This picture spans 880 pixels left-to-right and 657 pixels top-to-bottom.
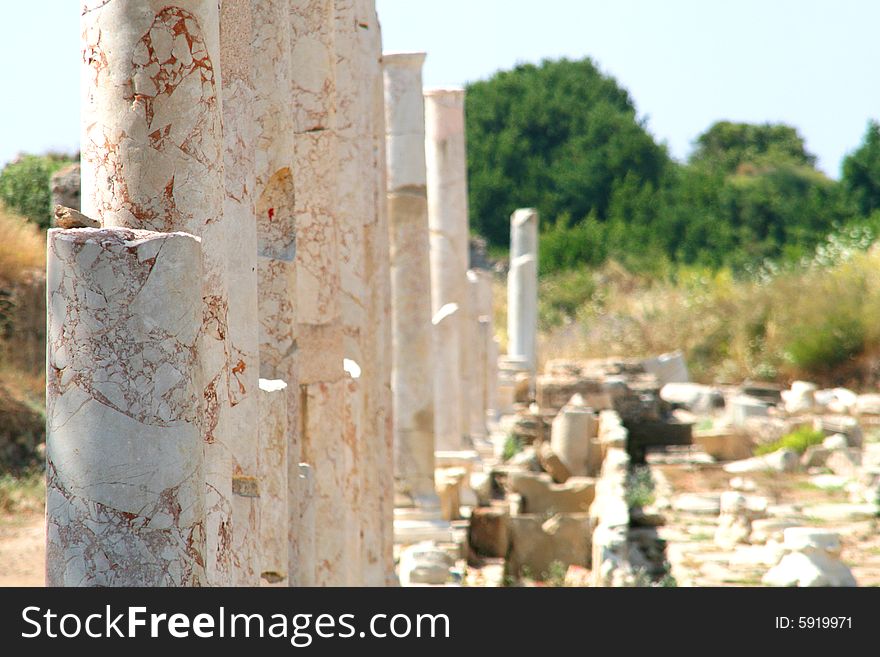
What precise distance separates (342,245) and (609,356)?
19.2 meters

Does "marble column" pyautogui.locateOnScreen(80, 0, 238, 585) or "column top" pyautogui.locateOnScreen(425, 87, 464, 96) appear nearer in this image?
"marble column" pyautogui.locateOnScreen(80, 0, 238, 585)

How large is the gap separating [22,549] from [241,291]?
605 cm

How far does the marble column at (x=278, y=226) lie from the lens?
4445mm

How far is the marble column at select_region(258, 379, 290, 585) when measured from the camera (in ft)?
14.2

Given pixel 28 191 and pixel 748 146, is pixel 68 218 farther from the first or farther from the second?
pixel 748 146

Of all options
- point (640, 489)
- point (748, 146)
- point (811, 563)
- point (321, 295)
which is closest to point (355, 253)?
point (321, 295)

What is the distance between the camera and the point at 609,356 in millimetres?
24938

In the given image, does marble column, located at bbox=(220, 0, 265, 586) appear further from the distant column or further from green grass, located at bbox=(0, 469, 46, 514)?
the distant column

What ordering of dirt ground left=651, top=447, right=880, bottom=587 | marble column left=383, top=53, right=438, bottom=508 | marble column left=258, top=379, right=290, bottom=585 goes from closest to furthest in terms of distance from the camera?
marble column left=258, top=379, right=290, bottom=585
dirt ground left=651, top=447, right=880, bottom=587
marble column left=383, top=53, right=438, bottom=508

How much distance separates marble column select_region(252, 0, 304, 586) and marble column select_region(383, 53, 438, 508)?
4138 millimetres

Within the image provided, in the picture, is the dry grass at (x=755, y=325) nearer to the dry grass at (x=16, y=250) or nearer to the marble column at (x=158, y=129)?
the dry grass at (x=16, y=250)

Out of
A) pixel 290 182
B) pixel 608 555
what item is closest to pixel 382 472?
pixel 608 555

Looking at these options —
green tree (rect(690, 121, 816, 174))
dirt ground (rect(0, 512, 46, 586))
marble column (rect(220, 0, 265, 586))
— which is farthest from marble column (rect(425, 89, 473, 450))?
green tree (rect(690, 121, 816, 174))

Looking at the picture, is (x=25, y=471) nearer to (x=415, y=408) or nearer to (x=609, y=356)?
(x=415, y=408)
